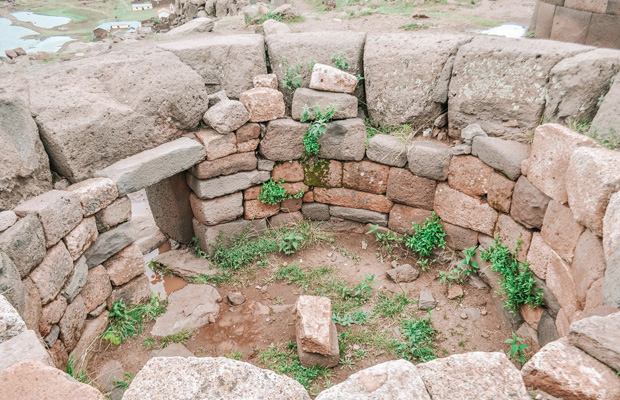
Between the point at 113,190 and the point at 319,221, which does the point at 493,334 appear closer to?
the point at 319,221

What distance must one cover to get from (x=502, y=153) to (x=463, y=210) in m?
0.77

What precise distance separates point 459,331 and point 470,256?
762mm

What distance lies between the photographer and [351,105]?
186 inches

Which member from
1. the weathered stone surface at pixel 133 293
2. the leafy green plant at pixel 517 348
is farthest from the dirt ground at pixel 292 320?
the weathered stone surface at pixel 133 293

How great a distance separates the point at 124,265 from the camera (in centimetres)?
409

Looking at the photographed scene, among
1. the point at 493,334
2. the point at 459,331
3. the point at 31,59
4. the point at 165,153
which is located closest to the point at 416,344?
the point at 459,331

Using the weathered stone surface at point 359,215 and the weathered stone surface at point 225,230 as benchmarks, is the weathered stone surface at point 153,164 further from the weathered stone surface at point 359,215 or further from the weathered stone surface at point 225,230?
the weathered stone surface at point 359,215

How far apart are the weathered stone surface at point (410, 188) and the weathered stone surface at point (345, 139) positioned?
1.46 feet

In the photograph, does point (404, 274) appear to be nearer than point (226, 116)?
No

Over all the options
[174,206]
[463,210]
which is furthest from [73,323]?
[463,210]

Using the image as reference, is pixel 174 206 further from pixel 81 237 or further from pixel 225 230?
pixel 81 237

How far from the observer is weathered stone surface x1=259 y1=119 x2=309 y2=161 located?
474cm

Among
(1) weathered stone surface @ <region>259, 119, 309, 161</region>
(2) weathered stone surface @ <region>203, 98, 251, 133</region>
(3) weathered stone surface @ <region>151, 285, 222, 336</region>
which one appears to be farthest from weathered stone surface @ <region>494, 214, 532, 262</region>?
(3) weathered stone surface @ <region>151, 285, 222, 336</region>

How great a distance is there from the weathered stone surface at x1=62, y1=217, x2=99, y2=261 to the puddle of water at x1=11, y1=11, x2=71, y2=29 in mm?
5345
